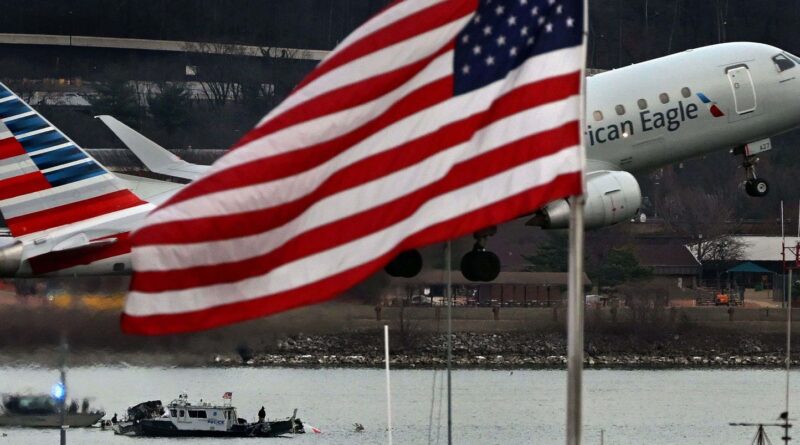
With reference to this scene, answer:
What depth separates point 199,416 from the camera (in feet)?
281

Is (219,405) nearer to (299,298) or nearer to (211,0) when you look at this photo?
(299,298)

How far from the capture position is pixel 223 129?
145 meters

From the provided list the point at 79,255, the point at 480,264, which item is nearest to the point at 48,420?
the point at 79,255

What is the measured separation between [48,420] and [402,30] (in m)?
60.1

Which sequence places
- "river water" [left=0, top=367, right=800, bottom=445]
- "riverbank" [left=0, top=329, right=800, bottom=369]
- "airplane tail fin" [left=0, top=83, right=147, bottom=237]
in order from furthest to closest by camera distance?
1. "riverbank" [left=0, top=329, right=800, bottom=369]
2. "river water" [left=0, top=367, right=800, bottom=445]
3. "airplane tail fin" [left=0, top=83, right=147, bottom=237]

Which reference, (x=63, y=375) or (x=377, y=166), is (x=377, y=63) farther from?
(x=63, y=375)

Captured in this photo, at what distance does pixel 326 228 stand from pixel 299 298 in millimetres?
732

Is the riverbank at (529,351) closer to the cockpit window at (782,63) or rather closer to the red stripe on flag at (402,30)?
the cockpit window at (782,63)

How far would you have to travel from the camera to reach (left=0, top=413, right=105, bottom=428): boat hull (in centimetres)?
7681

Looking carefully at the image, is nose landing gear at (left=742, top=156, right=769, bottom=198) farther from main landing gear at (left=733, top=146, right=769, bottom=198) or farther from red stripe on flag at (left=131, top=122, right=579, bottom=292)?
red stripe on flag at (left=131, top=122, right=579, bottom=292)

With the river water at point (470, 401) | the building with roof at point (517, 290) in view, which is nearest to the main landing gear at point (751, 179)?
the river water at point (470, 401)

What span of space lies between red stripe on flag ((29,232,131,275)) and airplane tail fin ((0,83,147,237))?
31.7 inches

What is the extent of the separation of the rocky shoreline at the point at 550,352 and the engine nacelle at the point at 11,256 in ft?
162

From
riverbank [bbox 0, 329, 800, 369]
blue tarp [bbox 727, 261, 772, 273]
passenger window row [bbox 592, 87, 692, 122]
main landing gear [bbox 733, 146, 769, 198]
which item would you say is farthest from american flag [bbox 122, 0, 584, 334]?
blue tarp [bbox 727, 261, 772, 273]
